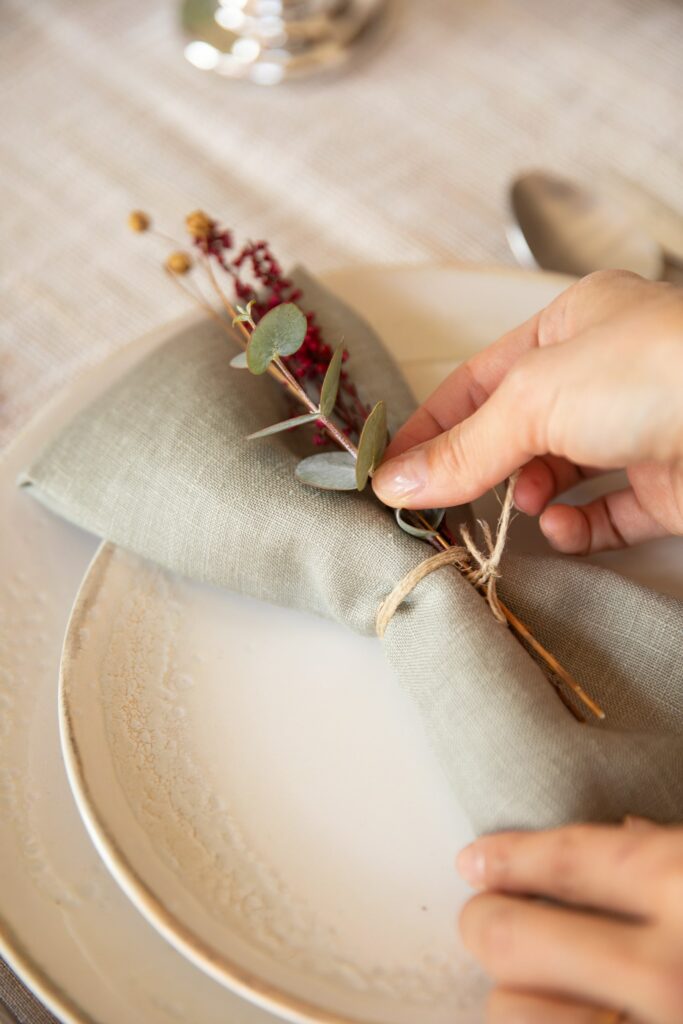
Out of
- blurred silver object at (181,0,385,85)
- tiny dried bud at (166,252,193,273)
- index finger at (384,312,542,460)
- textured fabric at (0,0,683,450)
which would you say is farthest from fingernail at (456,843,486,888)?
blurred silver object at (181,0,385,85)

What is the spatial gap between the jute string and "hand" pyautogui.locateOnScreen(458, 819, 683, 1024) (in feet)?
0.41

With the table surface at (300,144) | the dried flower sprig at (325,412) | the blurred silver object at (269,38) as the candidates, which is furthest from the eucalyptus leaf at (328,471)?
the blurred silver object at (269,38)

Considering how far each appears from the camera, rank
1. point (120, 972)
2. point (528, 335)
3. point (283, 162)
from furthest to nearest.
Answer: point (283, 162) → point (528, 335) → point (120, 972)

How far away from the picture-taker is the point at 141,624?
1.74 feet

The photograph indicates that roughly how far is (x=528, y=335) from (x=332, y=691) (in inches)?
9.4

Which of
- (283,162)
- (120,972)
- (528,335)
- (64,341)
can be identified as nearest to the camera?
(120,972)

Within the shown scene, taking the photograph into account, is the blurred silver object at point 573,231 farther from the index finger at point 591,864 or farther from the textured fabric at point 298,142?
the index finger at point 591,864

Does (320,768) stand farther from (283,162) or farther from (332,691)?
(283,162)

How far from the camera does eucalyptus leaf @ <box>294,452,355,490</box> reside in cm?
51

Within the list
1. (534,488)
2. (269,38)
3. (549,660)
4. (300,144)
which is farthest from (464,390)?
(269,38)

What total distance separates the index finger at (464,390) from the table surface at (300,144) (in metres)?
0.27

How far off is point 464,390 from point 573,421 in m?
0.13

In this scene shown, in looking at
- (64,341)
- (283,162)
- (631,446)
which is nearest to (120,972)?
(631,446)

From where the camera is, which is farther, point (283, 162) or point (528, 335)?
point (283, 162)
